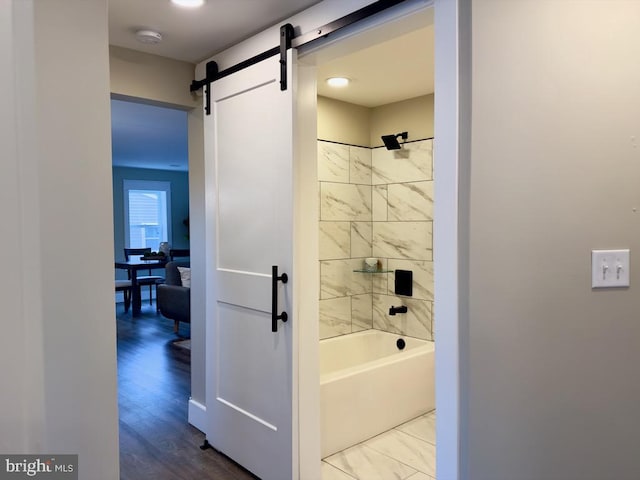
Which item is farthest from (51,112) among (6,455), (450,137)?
(450,137)

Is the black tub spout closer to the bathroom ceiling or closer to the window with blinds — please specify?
the bathroom ceiling

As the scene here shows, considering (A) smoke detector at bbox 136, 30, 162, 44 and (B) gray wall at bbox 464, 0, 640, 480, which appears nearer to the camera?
(B) gray wall at bbox 464, 0, 640, 480

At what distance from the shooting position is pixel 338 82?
10.7ft

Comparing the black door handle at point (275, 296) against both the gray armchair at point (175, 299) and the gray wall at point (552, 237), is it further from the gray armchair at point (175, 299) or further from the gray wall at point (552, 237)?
the gray armchair at point (175, 299)

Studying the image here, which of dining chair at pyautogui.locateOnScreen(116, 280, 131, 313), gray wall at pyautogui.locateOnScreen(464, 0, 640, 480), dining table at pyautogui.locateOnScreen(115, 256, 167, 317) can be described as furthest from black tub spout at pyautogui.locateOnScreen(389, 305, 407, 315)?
dining chair at pyautogui.locateOnScreen(116, 280, 131, 313)

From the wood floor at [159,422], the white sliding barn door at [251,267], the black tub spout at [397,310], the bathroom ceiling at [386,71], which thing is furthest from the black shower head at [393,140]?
the wood floor at [159,422]

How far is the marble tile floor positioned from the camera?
2533 millimetres

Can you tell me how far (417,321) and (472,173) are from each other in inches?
91.9

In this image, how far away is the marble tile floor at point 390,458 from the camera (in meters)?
2.53

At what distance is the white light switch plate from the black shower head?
2.42 meters

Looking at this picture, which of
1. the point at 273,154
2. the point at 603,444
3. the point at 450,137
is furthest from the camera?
the point at 273,154

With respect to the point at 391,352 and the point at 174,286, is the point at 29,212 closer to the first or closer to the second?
the point at 391,352

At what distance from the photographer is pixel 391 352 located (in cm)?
386

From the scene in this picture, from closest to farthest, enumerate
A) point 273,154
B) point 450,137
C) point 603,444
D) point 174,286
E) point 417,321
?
point 603,444 < point 450,137 < point 273,154 < point 417,321 < point 174,286
